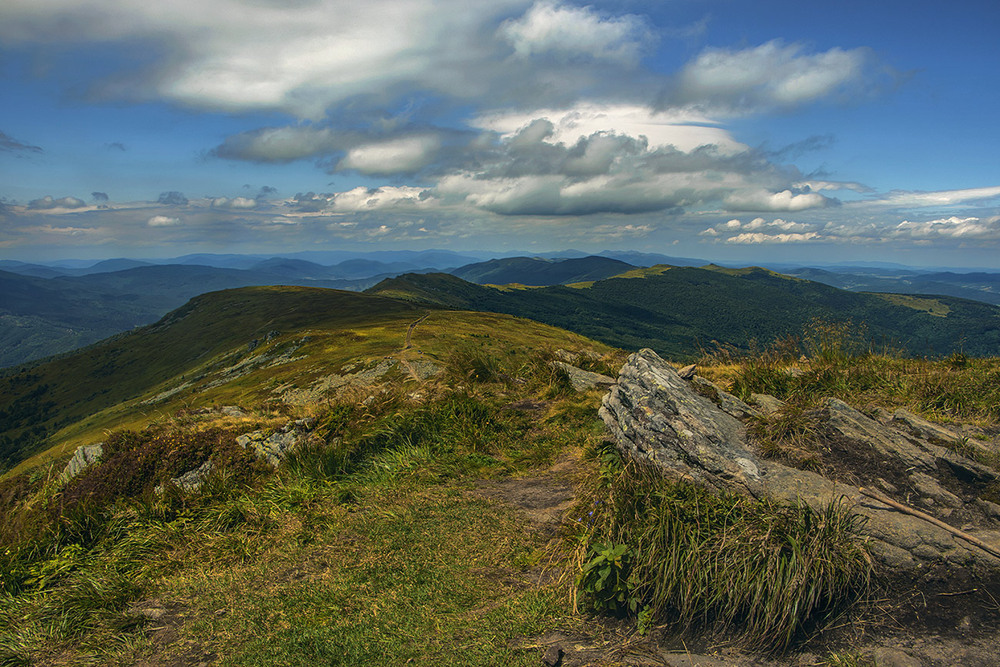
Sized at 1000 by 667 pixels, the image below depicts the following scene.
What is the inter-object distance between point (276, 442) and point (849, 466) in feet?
29.4

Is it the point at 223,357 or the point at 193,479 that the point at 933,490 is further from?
the point at 223,357

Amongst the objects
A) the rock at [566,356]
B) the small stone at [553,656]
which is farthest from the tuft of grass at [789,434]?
the rock at [566,356]

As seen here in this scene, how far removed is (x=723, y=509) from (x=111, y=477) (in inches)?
348

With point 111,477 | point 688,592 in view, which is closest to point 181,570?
point 111,477

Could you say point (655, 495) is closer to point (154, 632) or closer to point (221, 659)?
point (221, 659)

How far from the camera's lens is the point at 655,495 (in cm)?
562

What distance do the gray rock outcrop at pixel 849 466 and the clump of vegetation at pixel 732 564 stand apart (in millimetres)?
398

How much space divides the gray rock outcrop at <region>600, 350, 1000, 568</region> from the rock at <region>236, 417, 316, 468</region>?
18.2 ft

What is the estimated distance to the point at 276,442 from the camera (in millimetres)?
8234

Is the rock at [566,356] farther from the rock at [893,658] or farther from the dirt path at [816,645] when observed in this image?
the rock at [893,658]

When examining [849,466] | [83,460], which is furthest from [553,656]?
[83,460]

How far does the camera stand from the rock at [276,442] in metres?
8.00

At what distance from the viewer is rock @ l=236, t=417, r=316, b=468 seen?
8.00m

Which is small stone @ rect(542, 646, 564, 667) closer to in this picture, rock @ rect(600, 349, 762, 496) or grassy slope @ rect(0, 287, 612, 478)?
rock @ rect(600, 349, 762, 496)
